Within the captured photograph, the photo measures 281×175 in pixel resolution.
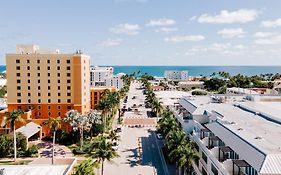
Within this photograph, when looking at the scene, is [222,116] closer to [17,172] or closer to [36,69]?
[17,172]

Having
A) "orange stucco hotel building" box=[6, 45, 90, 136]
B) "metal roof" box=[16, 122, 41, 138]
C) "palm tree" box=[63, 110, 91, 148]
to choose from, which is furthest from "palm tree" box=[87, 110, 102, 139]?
"metal roof" box=[16, 122, 41, 138]

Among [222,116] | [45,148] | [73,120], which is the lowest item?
[45,148]

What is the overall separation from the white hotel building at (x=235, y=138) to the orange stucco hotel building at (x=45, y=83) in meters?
39.3

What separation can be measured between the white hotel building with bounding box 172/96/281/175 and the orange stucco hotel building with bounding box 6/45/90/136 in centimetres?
3931

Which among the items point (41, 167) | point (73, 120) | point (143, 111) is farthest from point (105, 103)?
point (41, 167)

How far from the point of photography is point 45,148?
84875 millimetres

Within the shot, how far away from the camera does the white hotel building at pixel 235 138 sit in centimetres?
3712

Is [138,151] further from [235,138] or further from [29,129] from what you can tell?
[235,138]

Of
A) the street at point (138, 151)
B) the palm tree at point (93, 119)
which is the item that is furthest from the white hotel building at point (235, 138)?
the palm tree at point (93, 119)

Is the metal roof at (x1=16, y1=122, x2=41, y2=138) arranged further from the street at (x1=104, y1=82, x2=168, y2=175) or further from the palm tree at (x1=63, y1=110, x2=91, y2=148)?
the street at (x1=104, y1=82, x2=168, y2=175)

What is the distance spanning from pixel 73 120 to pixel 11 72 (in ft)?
95.3

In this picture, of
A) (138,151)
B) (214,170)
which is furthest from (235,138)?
(138,151)

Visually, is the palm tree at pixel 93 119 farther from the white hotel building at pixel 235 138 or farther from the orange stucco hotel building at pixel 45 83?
the white hotel building at pixel 235 138

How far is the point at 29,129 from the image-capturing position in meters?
89.2
